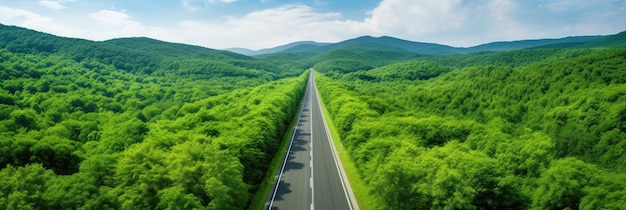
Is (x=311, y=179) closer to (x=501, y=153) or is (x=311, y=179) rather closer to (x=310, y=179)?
(x=310, y=179)

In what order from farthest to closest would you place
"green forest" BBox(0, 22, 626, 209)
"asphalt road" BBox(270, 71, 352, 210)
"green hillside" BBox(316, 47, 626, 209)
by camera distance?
"asphalt road" BBox(270, 71, 352, 210) < "green hillside" BBox(316, 47, 626, 209) < "green forest" BBox(0, 22, 626, 209)

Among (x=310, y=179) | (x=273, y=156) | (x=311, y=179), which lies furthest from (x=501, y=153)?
(x=273, y=156)

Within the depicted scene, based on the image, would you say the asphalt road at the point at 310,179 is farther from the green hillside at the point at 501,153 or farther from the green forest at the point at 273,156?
the green hillside at the point at 501,153

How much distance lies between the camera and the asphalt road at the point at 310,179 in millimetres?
44719

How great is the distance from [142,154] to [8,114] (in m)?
67.4

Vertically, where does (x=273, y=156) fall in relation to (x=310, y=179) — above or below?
above

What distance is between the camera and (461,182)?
104 feet

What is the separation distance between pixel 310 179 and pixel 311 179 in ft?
0.49

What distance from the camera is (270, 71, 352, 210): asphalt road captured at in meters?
44.7

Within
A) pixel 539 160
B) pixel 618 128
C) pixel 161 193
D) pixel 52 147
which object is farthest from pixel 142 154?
pixel 618 128

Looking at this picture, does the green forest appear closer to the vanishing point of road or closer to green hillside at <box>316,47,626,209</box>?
green hillside at <box>316,47,626,209</box>

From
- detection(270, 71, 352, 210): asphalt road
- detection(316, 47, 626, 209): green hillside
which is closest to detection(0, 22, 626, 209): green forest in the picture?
detection(316, 47, 626, 209): green hillside

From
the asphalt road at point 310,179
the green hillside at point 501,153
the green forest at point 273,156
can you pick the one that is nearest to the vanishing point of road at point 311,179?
the asphalt road at point 310,179

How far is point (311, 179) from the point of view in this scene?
53625 mm
